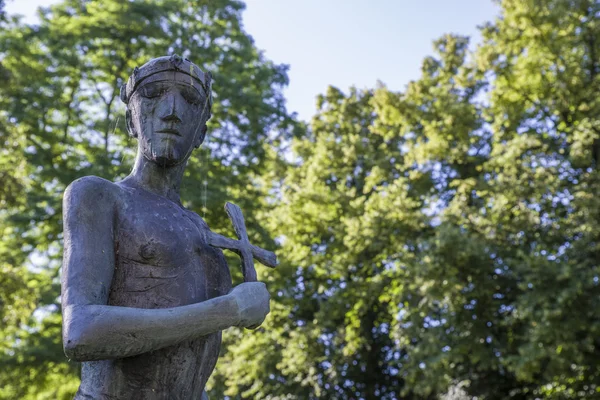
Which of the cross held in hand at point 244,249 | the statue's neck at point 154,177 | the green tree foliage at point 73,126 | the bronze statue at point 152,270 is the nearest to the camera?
the bronze statue at point 152,270

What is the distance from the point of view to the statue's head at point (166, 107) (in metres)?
3.52

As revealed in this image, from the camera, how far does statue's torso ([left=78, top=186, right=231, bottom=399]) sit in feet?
10.3

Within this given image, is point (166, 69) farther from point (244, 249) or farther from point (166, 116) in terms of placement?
point (244, 249)

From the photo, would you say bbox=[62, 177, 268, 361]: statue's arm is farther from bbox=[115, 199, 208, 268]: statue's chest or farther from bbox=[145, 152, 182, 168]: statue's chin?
bbox=[145, 152, 182, 168]: statue's chin

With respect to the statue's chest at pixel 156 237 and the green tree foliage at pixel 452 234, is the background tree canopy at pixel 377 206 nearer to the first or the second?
the green tree foliage at pixel 452 234

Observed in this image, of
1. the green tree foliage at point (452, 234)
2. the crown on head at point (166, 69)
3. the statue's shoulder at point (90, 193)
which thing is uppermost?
the green tree foliage at point (452, 234)

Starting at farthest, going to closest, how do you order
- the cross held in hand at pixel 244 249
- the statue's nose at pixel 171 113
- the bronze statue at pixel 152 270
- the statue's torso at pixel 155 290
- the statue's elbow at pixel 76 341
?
the statue's nose at pixel 171 113, the cross held in hand at pixel 244 249, the statue's torso at pixel 155 290, the bronze statue at pixel 152 270, the statue's elbow at pixel 76 341

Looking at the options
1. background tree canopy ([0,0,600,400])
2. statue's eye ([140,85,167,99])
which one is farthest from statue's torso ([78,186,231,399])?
background tree canopy ([0,0,600,400])

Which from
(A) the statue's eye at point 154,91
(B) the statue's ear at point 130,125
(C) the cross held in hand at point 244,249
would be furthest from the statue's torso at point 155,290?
(A) the statue's eye at point 154,91

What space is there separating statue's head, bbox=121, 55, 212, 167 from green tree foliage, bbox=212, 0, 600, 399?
13672 mm

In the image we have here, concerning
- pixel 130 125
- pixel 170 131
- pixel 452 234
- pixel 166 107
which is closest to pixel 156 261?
pixel 170 131

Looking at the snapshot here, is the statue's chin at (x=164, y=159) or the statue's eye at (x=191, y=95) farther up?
the statue's eye at (x=191, y=95)

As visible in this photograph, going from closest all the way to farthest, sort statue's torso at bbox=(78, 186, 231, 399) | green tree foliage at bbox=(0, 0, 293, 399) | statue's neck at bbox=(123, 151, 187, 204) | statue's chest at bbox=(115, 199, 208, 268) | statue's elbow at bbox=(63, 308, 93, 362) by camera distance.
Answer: statue's elbow at bbox=(63, 308, 93, 362)
statue's torso at bbox=(78, 186, 231, 399)
statue's chest at bbox=(115, 199, 208, 268)
statue's neck at bbox=(123, 151, 187, 204)
green tree foliage at bbox=(0, 0, 293, 399)

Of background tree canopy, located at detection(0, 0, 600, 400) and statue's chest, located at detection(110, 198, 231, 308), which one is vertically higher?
background tree canopy, located at detection(0, 0, 600, 400)
